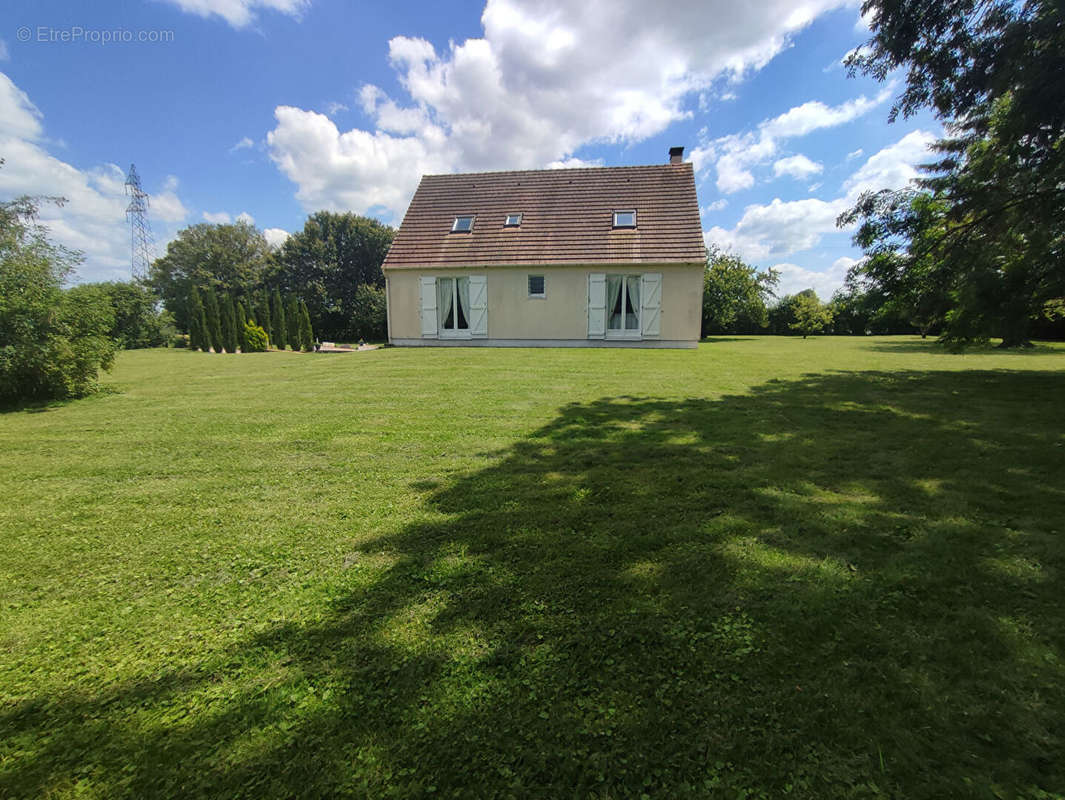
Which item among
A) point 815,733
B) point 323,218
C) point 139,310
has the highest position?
point 323,218

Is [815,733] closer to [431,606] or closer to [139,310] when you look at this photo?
[431,606]

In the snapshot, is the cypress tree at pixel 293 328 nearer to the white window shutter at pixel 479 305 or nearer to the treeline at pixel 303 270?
the treeline at pixel 303 270

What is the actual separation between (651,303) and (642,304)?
0.27 meters

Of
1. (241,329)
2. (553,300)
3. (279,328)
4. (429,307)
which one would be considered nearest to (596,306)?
(553,300)

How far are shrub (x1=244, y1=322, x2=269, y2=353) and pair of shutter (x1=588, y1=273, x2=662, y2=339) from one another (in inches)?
576

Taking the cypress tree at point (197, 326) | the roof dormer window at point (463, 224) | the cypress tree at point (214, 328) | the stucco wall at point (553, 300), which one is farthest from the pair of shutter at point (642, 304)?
the cypress tree at point (197, 326)

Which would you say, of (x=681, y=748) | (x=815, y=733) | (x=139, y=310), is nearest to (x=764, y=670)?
(x=815, y=733)

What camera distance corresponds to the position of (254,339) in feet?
64.8

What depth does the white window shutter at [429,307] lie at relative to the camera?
15.3 meters

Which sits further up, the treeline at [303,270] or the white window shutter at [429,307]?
the treeline at [303,270]

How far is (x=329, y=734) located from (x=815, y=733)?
1.43 m

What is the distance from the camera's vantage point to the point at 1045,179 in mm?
6160

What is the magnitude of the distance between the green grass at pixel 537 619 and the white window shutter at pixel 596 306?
10.8 meters

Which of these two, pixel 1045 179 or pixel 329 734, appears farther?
pixel 1045 179
